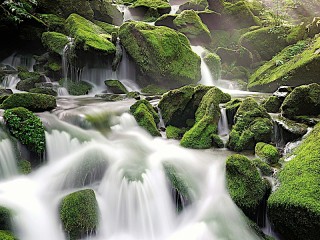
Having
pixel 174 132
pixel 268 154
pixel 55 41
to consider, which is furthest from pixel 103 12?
pixel 268 154

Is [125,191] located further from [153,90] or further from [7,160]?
[153,90]

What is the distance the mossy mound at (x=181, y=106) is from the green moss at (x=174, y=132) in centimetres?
27

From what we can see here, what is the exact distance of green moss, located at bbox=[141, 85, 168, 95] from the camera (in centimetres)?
1291

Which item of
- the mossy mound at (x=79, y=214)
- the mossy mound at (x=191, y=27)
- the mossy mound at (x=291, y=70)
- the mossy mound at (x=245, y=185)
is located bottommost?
the mossy mound at (x=79, y=214)

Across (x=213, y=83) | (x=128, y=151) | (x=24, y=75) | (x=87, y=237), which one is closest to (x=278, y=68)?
(x=213, y=83)

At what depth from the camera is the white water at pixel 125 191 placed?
4516 millimetres

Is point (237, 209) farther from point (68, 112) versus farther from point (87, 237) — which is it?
point (68, 112)

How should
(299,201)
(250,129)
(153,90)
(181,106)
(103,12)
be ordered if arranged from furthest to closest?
(103,12) → (153,90) → (181,106) → (250,129) → (299,201)

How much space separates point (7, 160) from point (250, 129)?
556 centimetres

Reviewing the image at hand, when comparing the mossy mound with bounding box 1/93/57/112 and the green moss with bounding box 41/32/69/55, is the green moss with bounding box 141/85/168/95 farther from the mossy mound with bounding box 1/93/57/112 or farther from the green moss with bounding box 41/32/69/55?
the mossy mound with bounding box 1/93/57/112

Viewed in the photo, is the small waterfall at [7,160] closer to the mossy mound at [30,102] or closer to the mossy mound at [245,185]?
the mossy mound at [30,102]

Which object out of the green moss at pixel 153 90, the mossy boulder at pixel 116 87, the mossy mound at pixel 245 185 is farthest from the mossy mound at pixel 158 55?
the mossy mound at pixel 245 185

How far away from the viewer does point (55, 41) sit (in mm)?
12867

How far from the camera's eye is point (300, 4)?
2433 cm
